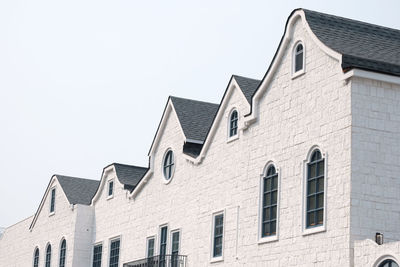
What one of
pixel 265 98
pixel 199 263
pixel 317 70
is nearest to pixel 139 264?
pixel 199 263

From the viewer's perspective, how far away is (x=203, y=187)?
31859mm

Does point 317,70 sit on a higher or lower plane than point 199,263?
higher

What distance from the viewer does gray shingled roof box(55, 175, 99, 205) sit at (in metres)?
44.2

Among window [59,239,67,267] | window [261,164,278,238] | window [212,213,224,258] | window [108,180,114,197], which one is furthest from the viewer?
window [59,239,67,267]

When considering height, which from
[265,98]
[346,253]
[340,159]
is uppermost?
[265,98]

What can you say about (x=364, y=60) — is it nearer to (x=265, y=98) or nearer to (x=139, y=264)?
(x=265, y=98)

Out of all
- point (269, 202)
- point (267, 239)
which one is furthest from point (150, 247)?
point (267, 239)

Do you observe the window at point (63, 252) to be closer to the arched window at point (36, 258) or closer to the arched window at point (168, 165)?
the arched window at point (36, 258)

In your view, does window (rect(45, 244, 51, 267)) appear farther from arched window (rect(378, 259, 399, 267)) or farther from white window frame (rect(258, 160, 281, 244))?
arched window (rect(378, 259, 399, 267))

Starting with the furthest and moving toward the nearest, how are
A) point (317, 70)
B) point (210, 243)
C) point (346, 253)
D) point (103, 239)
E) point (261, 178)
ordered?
point (103, 239) < point (210, 243) < point (261, 178) < point (317, 70) < point (346, 253)

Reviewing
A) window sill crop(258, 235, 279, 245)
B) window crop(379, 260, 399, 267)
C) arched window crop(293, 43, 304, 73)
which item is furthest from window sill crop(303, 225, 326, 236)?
arched window crop(293, 43, 304, 73)

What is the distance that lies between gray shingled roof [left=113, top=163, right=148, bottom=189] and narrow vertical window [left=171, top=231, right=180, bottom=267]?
557cm

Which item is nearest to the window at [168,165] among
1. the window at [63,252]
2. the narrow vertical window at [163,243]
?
the narrow vertical window at [163,243]

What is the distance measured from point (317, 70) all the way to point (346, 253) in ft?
18.6
